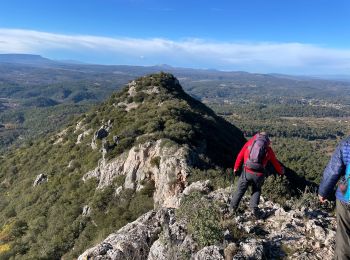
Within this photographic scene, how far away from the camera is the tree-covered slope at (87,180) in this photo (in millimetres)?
23109

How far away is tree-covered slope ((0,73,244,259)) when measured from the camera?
75.8 feet

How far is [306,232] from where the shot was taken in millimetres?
9078

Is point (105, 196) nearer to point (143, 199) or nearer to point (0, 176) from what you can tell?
point (143, 199)

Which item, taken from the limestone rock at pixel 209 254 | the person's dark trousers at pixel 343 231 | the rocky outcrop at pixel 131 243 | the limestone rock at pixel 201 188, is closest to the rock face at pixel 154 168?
the limestone rock at pixel 201 188

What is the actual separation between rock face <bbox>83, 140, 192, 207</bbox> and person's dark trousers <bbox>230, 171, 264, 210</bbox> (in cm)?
1055

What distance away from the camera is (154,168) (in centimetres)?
2488

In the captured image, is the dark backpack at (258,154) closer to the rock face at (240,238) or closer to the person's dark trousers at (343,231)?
the rock face at (240,238)

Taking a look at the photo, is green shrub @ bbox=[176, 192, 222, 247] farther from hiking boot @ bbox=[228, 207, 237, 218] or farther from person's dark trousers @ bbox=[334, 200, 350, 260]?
person's dark trousers @ bbox=[334, 200, 350, 260]

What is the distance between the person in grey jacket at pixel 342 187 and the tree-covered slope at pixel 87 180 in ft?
43.8

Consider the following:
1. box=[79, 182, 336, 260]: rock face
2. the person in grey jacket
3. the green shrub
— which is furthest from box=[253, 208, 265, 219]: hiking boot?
the person in grey jacket

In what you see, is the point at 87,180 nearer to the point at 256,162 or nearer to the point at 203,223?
the point at 256,162

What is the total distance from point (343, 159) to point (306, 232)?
3451mm

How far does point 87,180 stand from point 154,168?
8442 mm

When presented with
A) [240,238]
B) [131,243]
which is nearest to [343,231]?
[240,238]
